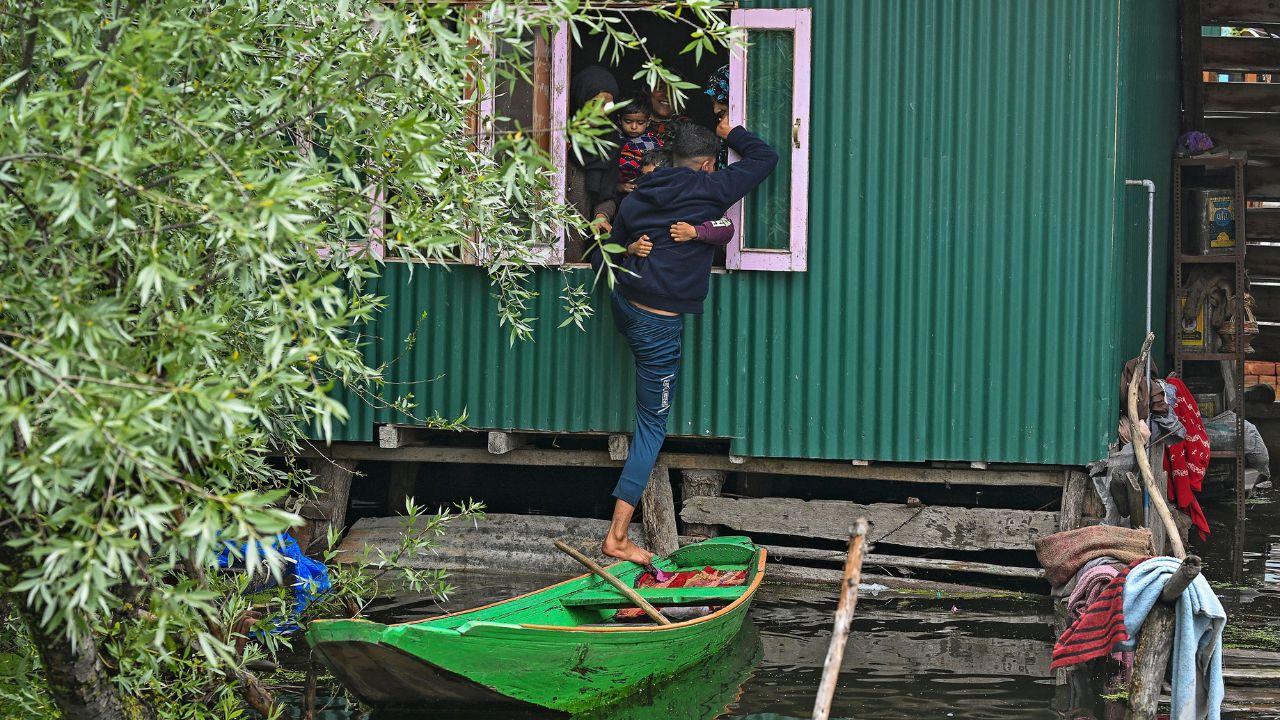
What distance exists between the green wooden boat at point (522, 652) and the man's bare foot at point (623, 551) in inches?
25.4

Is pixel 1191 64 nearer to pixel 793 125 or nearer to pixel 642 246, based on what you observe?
pixel 793 125

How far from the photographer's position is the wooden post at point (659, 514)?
28.0ft

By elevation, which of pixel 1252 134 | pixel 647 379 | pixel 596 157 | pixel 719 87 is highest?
pixel 1252 134

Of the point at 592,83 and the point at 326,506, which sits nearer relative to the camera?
the point at 592,83

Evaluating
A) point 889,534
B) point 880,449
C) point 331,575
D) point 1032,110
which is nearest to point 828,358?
point 880,449

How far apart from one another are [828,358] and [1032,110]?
1860 millimetres

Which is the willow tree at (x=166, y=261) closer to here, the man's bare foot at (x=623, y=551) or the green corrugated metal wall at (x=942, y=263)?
the man's bare foot at (x=623, y=551)

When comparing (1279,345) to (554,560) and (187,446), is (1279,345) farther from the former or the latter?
(187,446)

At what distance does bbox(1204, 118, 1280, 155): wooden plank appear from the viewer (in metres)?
11.7

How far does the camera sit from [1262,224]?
12.2 metres

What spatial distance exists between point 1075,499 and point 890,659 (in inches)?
67.8

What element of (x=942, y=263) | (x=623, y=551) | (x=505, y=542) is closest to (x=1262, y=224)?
(x=942, y=263)

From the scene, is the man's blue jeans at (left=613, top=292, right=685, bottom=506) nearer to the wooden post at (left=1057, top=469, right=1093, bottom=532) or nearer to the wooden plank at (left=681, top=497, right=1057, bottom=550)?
the wooden plank at (left=681, top=497, right=1057, bottom=550)

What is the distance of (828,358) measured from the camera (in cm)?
812
